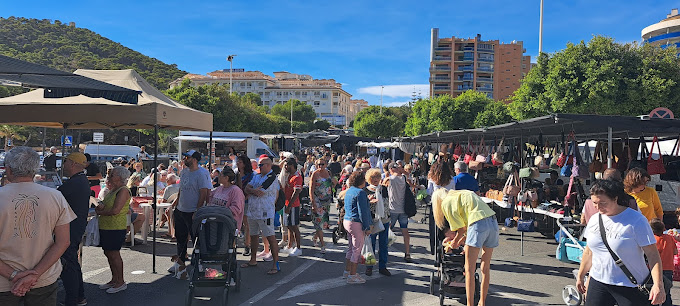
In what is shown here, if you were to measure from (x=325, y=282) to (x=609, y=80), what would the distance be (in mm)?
18953

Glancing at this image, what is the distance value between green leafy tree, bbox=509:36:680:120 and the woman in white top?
1972 centimetres

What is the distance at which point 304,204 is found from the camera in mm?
9523

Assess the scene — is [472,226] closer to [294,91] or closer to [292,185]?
[292,185]

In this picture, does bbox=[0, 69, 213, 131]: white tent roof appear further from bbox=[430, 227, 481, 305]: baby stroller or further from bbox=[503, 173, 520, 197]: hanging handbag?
bbox=[503, 173, 520, 197]: hanging handbag

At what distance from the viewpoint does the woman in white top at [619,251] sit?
11.0ft

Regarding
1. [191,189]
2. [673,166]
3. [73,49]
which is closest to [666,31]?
[673,166]

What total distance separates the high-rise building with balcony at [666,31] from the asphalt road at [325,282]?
7443cm

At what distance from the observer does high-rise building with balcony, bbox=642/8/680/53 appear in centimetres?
6946

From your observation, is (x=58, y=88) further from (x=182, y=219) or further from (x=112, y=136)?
(x=112, y=136)

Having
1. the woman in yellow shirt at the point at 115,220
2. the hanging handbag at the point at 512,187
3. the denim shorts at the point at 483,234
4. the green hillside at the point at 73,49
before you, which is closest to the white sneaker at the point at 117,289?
the woman in yellow shirt at the point at 115,220

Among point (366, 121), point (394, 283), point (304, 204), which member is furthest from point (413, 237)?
point (366, 121)

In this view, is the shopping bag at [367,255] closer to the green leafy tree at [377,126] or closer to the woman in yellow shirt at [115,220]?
the woman in yellow shirt at [115,220]

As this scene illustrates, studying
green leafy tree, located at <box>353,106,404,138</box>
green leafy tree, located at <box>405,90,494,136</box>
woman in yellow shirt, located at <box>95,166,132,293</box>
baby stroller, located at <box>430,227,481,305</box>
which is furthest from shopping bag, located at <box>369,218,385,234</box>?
green leafy tree, located at <box>353,106,404,138</box>

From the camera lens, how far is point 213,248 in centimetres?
553
